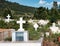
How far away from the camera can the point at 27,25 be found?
12.9 meters

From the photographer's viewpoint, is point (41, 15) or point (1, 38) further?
point (41, 15)

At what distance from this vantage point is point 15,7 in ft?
82.5

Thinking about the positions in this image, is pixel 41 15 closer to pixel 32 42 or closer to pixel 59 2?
pixel 59 2

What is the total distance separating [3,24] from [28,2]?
1388cm

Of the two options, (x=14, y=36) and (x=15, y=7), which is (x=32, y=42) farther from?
(x=15, y=7)

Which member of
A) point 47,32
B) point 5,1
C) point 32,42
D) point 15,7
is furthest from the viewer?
point 5,1

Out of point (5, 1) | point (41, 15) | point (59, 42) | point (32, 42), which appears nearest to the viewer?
point (32, 42)

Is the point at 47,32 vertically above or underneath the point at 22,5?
underneath

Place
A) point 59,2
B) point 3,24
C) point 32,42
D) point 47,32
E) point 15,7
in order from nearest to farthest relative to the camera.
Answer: point 32,42 < point 47,32 < point 3,24 < point 59,2 < point 15,7

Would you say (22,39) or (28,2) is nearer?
(22,39)

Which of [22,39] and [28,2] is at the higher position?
[28,2]

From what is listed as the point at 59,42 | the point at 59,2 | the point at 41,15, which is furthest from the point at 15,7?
the point at 59,42

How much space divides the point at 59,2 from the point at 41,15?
4.54 meters

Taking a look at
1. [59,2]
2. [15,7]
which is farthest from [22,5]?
[59,2]
